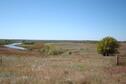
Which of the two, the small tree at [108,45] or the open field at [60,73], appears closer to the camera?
the open field at [60,73]

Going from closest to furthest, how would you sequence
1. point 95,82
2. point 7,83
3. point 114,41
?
point 7,83 < point 95,82 < point 114,41

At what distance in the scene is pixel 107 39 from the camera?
45.8 m

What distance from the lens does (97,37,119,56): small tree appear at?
148ft

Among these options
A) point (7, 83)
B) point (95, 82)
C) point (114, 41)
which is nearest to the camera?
point (7, 83)

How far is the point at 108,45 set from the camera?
45219 millimetres

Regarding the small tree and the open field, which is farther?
the small tree

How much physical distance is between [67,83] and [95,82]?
5.18 ft

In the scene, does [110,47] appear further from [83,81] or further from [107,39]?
[83,81]

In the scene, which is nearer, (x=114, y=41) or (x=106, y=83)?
(x=106, y=83)

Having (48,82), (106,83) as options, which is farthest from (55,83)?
(106,83)

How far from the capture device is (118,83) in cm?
1160

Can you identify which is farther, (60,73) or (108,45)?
(108,45)

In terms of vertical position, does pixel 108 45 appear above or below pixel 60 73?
Result: above

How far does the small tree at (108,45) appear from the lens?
45125 millimetres
